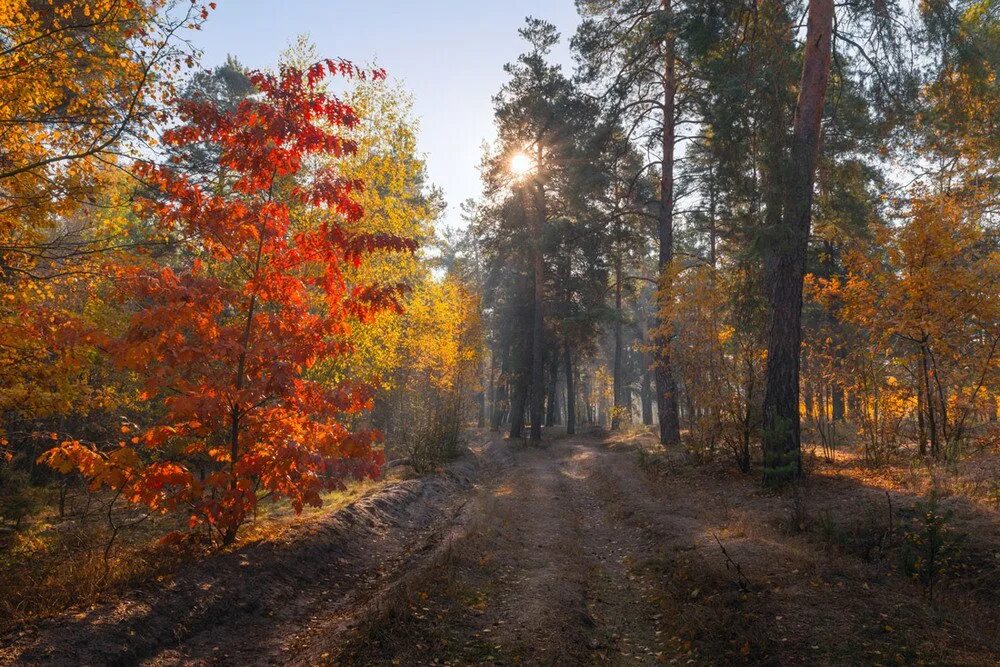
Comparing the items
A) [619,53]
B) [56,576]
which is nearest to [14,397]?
[56,576]

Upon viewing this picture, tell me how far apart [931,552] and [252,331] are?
839 cm

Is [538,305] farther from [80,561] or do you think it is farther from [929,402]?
[80,561]

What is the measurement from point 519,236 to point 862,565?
70.0 feet

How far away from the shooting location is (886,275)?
38.4 feet

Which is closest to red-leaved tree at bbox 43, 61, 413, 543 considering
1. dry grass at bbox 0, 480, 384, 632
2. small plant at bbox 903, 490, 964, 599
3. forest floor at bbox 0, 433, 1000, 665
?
dry grass at bbox 0, 480, 384, 632

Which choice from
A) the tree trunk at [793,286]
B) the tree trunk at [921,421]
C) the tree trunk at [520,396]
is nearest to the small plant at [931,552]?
the tree trunk at [793,286]

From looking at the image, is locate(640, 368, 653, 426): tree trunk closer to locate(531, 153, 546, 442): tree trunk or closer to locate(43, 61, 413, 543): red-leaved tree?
locate(531, 153, 546, 442): tree trunk

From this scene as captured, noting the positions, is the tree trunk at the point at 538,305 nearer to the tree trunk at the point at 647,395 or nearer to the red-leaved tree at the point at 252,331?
the red-leaved tree at the point at 252,331

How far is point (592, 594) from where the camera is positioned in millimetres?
7008

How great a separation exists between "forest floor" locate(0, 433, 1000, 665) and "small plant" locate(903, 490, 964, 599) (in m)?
0.04

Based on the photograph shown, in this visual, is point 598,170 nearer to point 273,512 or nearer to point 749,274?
point 749,274

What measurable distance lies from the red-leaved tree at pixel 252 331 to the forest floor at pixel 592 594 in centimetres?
121

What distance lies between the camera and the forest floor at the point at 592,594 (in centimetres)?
500

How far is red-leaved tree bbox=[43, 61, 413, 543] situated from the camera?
20.8 feet
